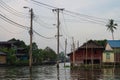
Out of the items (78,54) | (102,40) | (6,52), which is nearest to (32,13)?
(78,54)

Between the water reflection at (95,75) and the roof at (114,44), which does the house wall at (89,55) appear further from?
the water reflection at (95,75)

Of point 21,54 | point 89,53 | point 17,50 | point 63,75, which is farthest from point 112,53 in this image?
point 63,75

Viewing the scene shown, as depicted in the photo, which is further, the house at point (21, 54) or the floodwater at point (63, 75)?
the house at point (21, 54)

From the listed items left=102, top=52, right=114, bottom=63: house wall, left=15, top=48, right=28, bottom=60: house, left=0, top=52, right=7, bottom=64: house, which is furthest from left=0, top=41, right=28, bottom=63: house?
left=102, top=52, right=114, bottom=63: house wall

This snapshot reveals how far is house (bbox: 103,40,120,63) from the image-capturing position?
78.0m

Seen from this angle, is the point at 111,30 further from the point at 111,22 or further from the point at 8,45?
the point at 8,45

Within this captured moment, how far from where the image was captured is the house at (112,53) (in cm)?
7800

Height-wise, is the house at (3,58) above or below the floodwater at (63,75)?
above

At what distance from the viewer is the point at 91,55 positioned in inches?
3100

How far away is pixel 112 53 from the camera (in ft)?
257

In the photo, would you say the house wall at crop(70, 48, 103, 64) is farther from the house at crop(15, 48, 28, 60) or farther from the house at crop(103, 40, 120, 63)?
the house at crop(15, 48, 28, 60)

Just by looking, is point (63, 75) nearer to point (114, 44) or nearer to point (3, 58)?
point (114, 44)

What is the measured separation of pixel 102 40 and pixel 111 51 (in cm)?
2086

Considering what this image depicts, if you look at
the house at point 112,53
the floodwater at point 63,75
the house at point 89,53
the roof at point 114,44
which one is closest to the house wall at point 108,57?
the house at point 112,53
